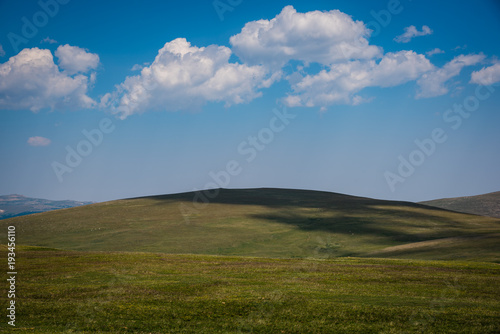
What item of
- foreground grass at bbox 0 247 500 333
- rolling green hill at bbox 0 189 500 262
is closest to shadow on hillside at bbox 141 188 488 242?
rolling green hill at bbox 0 189 500 262

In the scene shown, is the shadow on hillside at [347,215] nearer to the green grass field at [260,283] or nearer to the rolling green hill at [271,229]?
the rolling green hill at [271,229]

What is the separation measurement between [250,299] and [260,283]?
721 centimetres

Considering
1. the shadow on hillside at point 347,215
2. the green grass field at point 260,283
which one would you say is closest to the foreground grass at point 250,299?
the green grass field at point 260,283

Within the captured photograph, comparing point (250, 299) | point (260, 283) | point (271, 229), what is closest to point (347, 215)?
point (271, 229)

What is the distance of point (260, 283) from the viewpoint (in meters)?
34.9

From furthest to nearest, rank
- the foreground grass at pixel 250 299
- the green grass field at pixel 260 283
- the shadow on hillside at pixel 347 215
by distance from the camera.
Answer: the shadow on hillside at pixel 347 215 → the green grass field at pixel 260 283 → the foreground grass at pixel 250 299

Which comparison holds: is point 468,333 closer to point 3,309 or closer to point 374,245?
point 3,309

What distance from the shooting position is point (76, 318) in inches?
914

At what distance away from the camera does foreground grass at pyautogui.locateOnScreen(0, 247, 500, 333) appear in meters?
22.2

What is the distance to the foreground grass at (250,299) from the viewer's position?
22203 millimetres

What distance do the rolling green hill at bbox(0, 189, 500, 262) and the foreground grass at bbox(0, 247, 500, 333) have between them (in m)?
30.4

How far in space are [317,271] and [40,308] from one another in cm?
2677

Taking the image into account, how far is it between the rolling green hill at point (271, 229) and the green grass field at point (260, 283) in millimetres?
666

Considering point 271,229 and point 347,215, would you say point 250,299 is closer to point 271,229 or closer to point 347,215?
point 271,229
